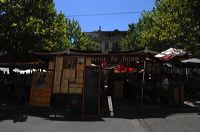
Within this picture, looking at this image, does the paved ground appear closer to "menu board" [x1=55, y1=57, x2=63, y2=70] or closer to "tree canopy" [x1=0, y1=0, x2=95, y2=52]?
"menu board" [x1=55, y1=57, x2=63, y2=70]

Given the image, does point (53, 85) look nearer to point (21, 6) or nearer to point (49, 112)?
A: point (49, 112)

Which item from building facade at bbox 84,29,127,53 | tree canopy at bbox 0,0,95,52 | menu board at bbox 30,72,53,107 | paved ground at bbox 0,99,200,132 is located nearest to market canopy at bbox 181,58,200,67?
tree canopy at bbox 0,0,95,52

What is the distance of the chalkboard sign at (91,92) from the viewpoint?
16422 mm

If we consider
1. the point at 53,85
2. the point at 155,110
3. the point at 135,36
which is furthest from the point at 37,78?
the point at 135,36

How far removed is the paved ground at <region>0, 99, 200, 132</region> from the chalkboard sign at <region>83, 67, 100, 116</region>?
0.78 metres

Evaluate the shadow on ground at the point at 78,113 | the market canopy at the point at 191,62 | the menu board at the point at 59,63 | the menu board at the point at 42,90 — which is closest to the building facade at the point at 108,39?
the market canopy at the point at 191,62

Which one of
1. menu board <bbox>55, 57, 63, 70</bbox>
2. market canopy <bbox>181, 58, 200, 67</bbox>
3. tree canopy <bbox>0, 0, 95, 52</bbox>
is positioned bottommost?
menu board <bbox>55, 57, 63, 70</bbox>

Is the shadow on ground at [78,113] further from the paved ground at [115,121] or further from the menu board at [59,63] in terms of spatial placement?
the menu board at [59,63]

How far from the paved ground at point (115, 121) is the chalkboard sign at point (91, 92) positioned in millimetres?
783

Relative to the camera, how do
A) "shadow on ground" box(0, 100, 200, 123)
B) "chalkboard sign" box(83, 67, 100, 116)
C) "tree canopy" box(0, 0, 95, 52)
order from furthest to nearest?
"tree canopy" box(0, 0, 95, 52)
"chalkboard sign" box(83, 67, 100, 116)
"shadow on ground" box(0, 100, 200, 123)

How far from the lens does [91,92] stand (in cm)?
1703

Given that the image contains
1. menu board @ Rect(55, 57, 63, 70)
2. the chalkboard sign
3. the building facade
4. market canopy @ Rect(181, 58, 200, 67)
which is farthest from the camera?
the building facade

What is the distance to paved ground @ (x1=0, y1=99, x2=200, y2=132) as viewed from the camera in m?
13.1

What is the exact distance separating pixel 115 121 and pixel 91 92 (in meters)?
2.48
